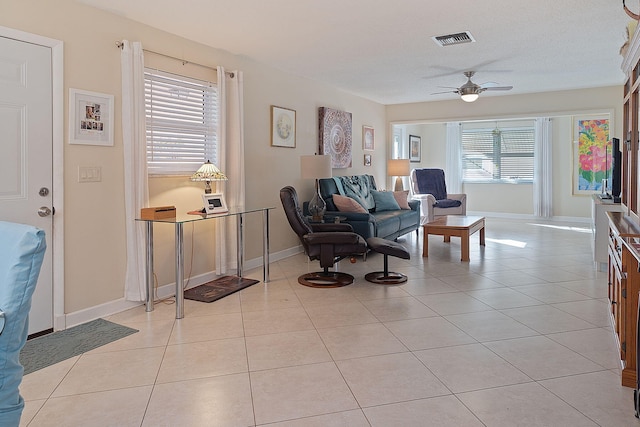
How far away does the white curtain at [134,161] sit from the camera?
136 inches

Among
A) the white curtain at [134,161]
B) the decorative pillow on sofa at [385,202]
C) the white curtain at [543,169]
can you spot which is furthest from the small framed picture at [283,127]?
the white curtain at [543,169]

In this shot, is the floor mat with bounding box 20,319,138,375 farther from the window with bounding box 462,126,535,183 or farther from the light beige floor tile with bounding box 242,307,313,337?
the window with bounding box 462,126,535,183

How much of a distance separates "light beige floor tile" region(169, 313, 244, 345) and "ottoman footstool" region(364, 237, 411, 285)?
4.99ft

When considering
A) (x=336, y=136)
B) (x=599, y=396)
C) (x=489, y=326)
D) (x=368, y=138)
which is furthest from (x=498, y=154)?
(x=599, y=396)

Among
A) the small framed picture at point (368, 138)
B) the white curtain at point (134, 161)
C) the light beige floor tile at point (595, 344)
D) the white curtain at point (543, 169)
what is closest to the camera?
the light beige floor tile at point (595, 344)

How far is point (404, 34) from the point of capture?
4.11m

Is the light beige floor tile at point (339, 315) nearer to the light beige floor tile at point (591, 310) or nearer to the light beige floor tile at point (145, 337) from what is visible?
the light beige floor tile at point (145, 337)

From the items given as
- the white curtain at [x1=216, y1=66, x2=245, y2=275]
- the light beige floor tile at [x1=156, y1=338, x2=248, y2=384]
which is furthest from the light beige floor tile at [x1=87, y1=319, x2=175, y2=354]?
the white curtain at [x1=216, y1=66, x2=245, y2=275]

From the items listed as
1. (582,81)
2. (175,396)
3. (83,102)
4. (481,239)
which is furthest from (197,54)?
(582,81)

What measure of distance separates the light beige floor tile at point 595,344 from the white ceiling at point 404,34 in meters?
2.50

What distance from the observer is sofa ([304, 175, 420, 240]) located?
5.36 metres

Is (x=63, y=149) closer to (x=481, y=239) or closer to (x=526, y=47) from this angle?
(x=526, y=47)

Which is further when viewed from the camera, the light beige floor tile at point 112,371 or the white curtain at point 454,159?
the white curtain at point 454,159

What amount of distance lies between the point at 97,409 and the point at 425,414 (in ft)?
5.11
